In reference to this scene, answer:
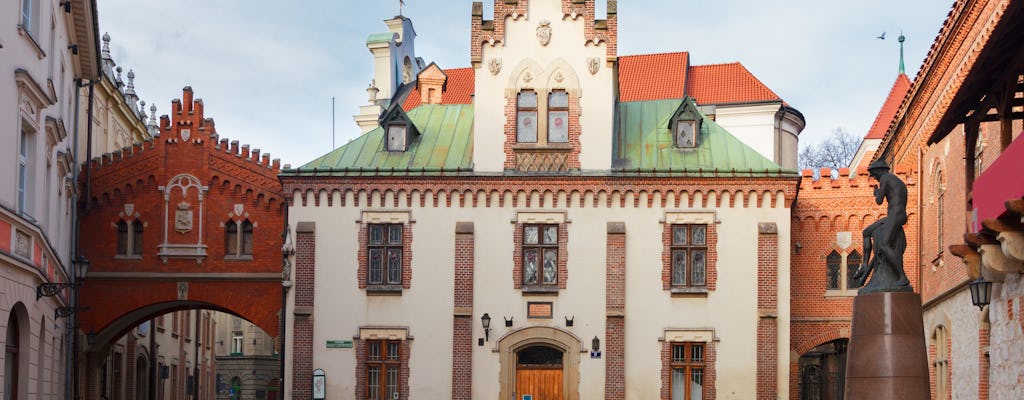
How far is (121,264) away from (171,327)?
14098 mm

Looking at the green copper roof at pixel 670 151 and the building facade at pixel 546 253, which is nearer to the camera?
the building facade at pixel 546 253

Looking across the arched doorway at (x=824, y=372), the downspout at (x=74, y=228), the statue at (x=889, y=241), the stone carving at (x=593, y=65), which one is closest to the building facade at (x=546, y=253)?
the stone carving at (x=593, y=65)

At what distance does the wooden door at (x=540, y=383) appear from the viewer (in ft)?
109

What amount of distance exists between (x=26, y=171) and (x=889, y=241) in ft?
50.5

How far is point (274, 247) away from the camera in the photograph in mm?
34969

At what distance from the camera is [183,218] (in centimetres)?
3503

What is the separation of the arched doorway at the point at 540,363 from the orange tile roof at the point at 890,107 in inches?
879

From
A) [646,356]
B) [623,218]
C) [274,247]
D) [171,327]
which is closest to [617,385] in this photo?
[646,356]

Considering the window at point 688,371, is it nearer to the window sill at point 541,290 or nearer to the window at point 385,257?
the window sill at point 541,290

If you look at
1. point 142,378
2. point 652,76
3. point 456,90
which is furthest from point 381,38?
point 142,378

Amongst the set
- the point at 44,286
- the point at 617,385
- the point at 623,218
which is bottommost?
the point at 617,385

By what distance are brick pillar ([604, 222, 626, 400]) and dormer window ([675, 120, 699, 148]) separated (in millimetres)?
2988

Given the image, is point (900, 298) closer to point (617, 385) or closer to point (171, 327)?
point (617, 385)

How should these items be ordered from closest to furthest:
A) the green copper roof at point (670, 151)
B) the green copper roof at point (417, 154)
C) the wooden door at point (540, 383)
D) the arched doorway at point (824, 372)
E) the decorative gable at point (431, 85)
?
the wooden door at point (540, 383), the green copper roof at point (670, 151), the green copper roof at point (417, 154), the decorative gable at point (431, 85), the arched doorway at point (824, 372)
